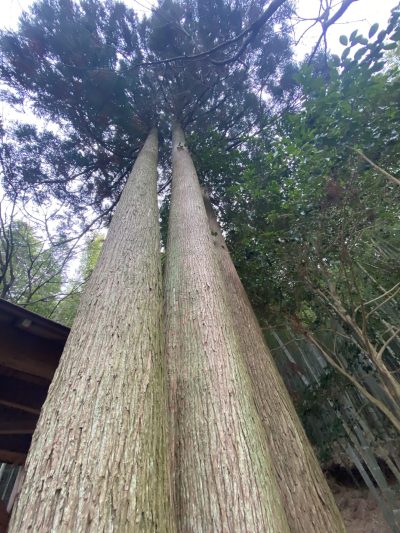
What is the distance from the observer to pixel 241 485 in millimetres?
898

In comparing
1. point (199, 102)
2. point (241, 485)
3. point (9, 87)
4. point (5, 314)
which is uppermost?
point (199, 102)

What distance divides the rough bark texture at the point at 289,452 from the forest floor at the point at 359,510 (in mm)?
2687

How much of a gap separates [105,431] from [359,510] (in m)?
4.09

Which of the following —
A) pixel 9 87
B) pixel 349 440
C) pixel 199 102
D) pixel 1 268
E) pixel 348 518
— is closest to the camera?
pixel 349 440

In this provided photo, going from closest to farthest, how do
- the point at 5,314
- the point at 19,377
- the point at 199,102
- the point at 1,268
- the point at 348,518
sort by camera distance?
the point at 5,314 < the point at 19,377 < the point at 348,518 < the point at 1,268 < the point at 199,102

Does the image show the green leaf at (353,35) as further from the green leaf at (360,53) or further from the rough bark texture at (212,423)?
the rough bark texture at (212,423)

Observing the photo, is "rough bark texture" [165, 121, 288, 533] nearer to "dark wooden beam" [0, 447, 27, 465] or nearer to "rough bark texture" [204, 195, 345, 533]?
"rough bark texture" [204, 195, 345, 533]

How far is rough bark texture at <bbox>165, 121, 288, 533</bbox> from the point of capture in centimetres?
86

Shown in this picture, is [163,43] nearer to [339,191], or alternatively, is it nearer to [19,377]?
[339,191]

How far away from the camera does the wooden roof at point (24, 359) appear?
2023mm

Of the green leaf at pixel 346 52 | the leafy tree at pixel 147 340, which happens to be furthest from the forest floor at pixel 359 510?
the green leaf at pixel 346 52

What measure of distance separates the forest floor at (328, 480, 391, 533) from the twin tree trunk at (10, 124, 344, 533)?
9.19 feet

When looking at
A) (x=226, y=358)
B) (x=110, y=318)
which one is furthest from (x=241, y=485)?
(x=110, y=318)

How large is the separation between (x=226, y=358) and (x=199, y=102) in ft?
21.5
